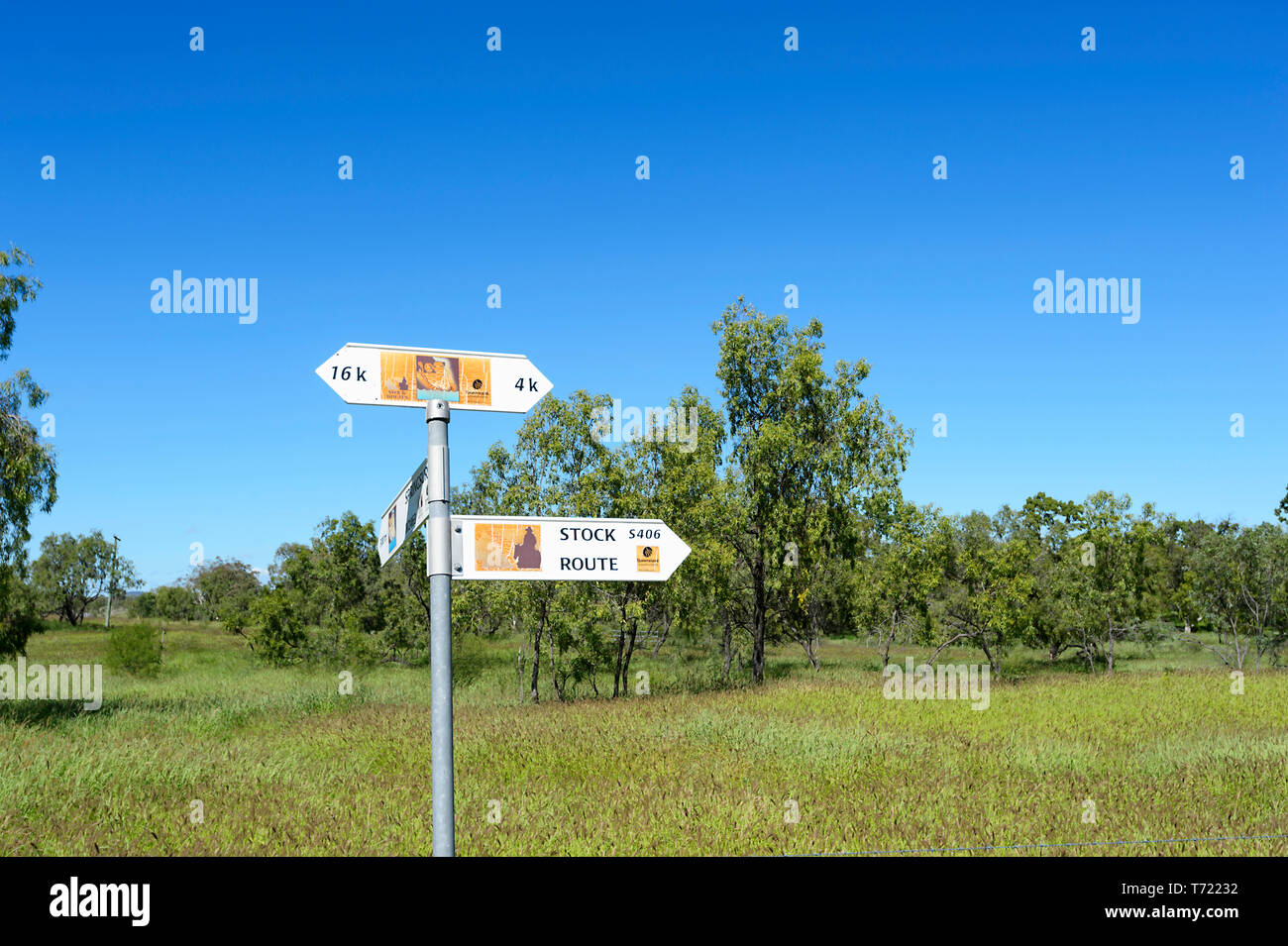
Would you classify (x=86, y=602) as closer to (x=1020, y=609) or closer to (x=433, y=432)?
(x=1020, y=609)

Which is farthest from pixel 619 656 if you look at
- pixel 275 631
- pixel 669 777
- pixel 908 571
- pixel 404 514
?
pixel 404 514

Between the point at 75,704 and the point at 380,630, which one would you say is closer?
the point at 75,704

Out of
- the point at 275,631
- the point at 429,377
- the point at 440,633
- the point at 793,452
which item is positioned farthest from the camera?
the point at 275,631

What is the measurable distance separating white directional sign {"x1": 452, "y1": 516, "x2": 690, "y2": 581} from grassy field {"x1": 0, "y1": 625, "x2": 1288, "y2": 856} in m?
4.55

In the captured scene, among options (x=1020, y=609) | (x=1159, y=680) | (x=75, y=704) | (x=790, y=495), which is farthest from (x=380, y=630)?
(x=1159, y=680)

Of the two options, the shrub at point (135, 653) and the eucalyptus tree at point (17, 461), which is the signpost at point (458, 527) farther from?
the shrub at point (135, 653)

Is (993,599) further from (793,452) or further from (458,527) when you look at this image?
(458,527)

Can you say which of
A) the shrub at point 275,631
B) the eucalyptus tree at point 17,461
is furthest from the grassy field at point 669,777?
the shrub at point 275,631

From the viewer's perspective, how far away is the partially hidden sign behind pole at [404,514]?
127 inches

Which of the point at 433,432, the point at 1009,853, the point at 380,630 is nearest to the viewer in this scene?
the point at 433,432

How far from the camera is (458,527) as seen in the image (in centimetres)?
310

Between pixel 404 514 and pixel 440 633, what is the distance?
79 cm

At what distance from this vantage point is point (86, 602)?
Result: 9194 centimetres

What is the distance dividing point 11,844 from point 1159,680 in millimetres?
26547
